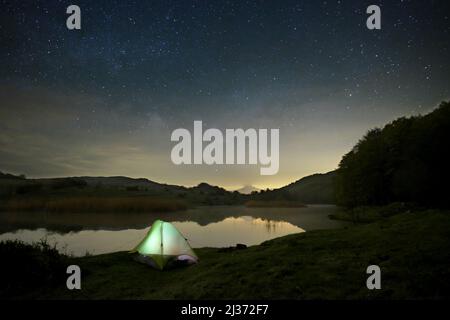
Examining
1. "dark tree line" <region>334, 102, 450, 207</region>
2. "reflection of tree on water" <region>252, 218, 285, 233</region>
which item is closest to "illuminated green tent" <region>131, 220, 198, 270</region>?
"reflection of tree on water" <region>252, 218, 285, 233</region>

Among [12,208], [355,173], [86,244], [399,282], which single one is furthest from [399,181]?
[12,208]

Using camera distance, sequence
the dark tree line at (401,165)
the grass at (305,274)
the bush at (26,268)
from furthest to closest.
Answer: the dark tree line at (401,165) < the bush at (26,268) < the grass at (305,274)

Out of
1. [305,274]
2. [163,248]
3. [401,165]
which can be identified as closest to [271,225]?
[401,165]

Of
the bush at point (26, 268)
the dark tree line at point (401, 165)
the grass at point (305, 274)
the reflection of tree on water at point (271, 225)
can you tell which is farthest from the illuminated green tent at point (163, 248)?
the dark tree line at point (401, 165)

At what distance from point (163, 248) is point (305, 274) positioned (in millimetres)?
7230

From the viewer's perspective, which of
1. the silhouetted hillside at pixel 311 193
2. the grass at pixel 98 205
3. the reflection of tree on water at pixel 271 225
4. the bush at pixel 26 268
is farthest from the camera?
the silhouetted hillside at pixel 311 193

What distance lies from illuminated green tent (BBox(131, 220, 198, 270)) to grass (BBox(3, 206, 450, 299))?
18.6 inches

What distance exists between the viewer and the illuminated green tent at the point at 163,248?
44.3 ft

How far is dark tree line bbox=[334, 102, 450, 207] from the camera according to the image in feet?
Result: 105

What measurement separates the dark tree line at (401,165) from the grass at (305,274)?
2171 centimetres

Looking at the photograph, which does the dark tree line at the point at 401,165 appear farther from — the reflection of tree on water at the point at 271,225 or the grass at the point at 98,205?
the grass at the point at 98,205

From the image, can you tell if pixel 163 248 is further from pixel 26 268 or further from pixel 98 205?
pixel 98 205
